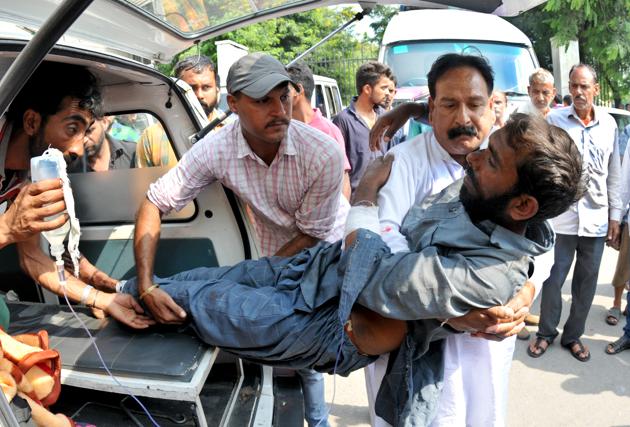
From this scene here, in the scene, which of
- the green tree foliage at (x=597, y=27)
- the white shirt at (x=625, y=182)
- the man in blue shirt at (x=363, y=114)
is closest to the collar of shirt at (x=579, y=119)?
the white shirt at (x=625, y=182)

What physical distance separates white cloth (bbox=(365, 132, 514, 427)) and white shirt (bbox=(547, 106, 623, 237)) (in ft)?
7.03

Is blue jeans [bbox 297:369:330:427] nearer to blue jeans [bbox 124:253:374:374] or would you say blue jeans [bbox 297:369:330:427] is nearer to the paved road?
the paved road

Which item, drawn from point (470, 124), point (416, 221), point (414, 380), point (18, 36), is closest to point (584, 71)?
point (470, 124)

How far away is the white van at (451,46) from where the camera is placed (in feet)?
20.9

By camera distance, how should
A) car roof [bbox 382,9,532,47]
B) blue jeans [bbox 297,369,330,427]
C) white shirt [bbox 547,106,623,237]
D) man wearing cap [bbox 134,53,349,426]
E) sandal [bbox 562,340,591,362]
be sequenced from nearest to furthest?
man wearing cap [bbox 134,53,349,426], blue jeans [bbox 297,369,330,427], white shirt [bbox 547,106,623,237], sandal [bbox 562,340,591,362], car roof [bbox 382,9,532,47]

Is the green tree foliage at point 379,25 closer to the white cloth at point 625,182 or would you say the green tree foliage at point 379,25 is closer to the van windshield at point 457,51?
the van windshield at point 457,51

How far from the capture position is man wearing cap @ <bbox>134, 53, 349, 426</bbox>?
216 centimetres

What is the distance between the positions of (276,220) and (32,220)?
1145 mm

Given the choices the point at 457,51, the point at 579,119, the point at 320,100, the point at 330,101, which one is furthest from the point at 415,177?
the point at 330,101

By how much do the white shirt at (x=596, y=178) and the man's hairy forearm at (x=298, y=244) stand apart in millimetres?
2113

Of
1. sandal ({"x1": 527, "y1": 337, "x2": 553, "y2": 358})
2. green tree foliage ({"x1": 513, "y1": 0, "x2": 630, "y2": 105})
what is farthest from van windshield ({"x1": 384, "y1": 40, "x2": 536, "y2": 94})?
sandal ({"x1": 527, "y1": 337, "x2": 553, "y2": 358})

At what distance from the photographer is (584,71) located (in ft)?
12.3

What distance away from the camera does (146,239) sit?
2166mm

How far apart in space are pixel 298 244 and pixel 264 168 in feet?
1.22
